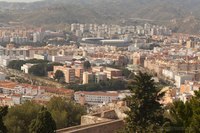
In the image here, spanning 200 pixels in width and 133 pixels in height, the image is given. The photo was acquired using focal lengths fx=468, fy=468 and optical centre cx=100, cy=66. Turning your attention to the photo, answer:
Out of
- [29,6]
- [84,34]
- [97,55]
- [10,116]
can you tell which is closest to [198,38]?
[84,34]

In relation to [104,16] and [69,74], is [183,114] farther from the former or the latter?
[104,16]

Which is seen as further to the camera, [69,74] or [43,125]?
[69,74]

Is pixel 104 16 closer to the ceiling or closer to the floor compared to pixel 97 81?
closer to the ceiling

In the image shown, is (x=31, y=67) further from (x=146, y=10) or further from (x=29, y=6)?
(x=29, y=6)

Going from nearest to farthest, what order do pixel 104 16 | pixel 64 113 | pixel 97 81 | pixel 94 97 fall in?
1. pixel 64 113
2. pixel 94 97
3. pixel 97 81
4. pixel 104 16

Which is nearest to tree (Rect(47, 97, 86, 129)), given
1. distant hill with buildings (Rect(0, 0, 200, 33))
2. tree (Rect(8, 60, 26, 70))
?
tree (Rect(8, 60, 26, 70))

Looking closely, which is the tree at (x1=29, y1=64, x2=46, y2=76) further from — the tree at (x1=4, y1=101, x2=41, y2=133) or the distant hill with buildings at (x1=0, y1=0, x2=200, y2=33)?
the distant hill with buildings at (x1=0, y1=0, x2=200, y2=33)

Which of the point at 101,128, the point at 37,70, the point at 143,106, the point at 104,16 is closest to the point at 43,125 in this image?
the point at 101,128
